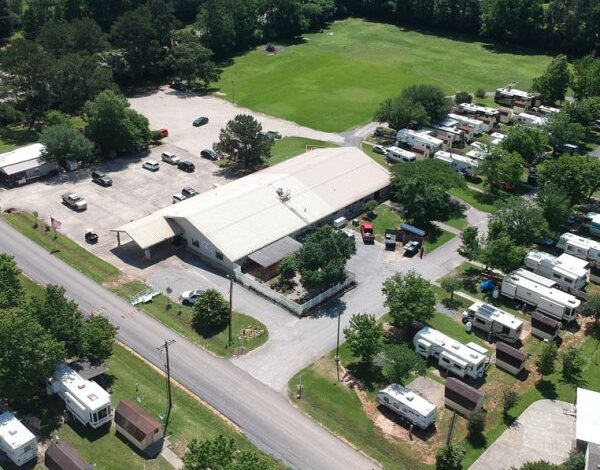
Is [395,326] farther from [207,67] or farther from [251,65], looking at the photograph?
[251,65]

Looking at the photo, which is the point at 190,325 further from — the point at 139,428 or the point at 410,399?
the point at 410,399

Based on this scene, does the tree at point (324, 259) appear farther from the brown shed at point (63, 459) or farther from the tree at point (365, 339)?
the brown shed at point (63, 459)

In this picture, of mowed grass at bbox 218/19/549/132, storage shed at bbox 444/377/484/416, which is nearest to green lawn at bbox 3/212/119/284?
storage shed at bbox 444/377/484/416

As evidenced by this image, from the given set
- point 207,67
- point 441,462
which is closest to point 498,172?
point 441,462

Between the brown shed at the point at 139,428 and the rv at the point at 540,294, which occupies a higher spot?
the rv at the point at 540,294

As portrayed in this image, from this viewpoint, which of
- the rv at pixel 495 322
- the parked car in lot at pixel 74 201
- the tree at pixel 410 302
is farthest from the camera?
the parked car in lot at pixel 74 201

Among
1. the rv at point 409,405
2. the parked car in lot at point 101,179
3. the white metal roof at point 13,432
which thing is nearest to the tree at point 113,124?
the parked car in lot at point 101,179
